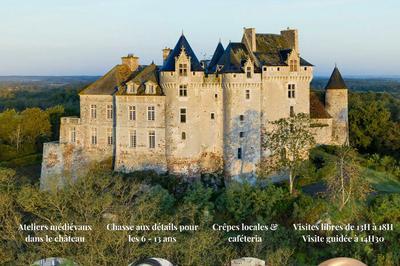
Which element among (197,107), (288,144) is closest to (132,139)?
(197,107)

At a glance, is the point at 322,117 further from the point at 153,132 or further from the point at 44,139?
the point at 44,139

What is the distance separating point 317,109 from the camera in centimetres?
4597

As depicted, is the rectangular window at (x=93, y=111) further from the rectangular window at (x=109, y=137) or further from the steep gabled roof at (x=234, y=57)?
the steep gabled roof at (x=234, y=57)

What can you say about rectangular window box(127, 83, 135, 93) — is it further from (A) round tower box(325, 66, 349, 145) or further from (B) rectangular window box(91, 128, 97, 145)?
(A) round tower box(325, 66, 349, 145)

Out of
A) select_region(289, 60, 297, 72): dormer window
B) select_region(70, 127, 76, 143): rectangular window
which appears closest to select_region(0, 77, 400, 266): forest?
select_region(70, 127, 76, 143): rectangular window

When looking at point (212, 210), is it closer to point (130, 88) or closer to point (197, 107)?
point (197, 107)

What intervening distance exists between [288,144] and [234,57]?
22.5ft

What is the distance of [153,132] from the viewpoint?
40.2 m

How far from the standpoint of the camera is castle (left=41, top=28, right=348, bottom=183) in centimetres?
3953

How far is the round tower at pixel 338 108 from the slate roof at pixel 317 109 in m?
0.71

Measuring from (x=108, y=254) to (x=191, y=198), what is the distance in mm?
11815

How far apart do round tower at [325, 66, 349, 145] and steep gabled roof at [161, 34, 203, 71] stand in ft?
40.5

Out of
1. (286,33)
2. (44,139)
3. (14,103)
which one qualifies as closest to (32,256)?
(286,33)

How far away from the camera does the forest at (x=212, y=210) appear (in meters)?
25.8
